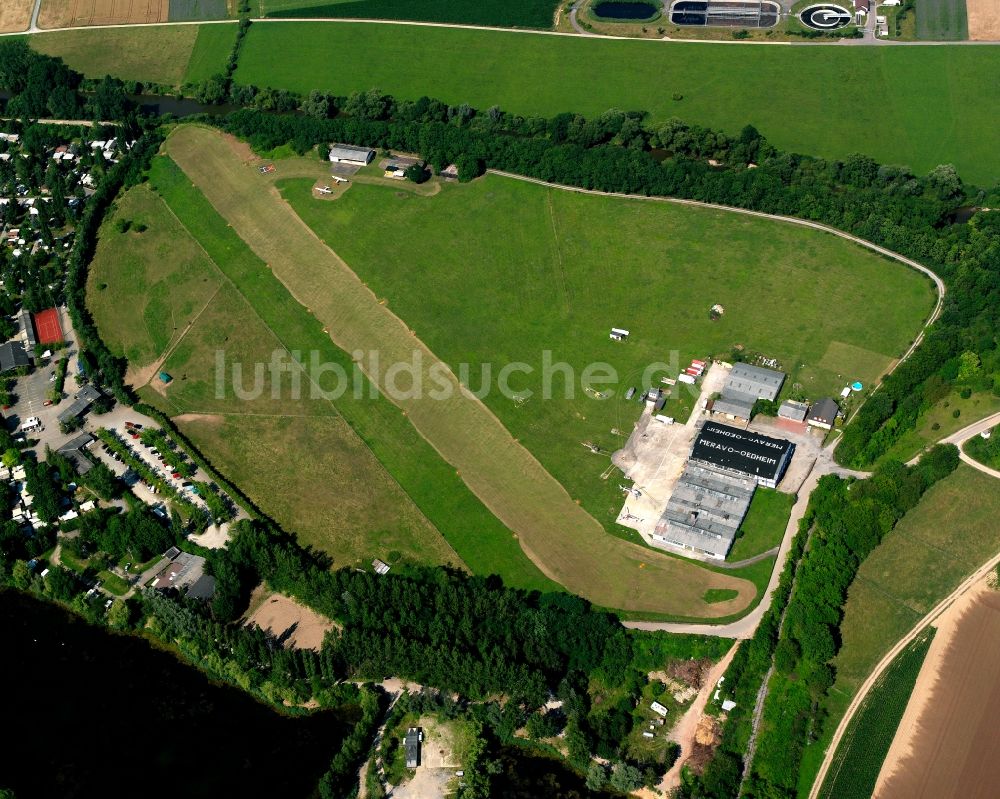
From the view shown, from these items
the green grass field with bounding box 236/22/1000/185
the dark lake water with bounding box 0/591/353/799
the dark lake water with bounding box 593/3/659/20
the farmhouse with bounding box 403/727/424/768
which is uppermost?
the dark lake water with bounding box 593/3/659/20

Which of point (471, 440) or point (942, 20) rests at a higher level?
point (942, 20)

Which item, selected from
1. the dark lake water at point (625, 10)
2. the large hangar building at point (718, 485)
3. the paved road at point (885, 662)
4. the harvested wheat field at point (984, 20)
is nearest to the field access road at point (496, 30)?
the harvested wheat field at point (984, 20)

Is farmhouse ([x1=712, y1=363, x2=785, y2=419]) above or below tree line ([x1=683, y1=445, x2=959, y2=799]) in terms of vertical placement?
above

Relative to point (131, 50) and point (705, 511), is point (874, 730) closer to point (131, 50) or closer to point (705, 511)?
point (705, 511)

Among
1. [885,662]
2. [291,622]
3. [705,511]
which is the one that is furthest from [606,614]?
[291,622]

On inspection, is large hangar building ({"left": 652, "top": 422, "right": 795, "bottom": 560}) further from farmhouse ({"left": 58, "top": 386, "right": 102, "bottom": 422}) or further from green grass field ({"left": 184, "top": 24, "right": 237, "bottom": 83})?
green grass field ({"left": 184, "top": 24, "right": 237, "bottom": 83})

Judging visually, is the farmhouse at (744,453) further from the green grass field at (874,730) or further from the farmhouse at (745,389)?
the green grass field at (874,730)

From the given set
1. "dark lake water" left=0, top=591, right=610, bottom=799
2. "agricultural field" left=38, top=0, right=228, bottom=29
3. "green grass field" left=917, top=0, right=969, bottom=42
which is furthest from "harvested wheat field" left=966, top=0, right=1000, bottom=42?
"dark lake water" left=0, top=591, right=610, bottom=799

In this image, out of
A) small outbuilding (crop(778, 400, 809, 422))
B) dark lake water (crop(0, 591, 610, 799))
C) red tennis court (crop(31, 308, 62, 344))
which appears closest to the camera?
dark lake water (crop(0, 591, 610, 799))

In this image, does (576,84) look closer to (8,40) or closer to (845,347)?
(845,347)
